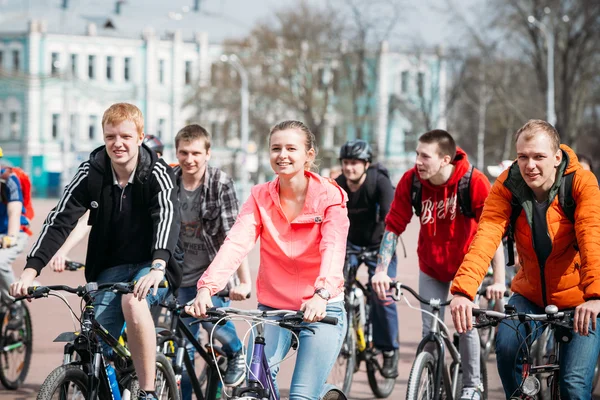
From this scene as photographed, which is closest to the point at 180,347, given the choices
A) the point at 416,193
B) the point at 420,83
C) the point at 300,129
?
the point at 416,193

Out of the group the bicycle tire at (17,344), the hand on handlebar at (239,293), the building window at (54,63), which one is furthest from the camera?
the building window at (54,63)

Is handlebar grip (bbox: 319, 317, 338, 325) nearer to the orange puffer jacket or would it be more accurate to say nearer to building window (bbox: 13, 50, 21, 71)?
the orange puffer jacket

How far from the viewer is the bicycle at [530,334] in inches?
192

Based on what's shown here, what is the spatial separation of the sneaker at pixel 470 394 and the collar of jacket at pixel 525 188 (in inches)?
59.2

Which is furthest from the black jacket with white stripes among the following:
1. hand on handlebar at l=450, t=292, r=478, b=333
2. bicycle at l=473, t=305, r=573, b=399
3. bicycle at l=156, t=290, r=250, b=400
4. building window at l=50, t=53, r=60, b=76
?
building window at l=50, t=53, r=60, b=76

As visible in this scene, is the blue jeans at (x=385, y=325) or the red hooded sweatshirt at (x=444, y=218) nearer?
the red hooded sweatshirt at (x=444, y=218)

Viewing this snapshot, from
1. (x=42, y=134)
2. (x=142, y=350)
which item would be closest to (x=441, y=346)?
(x=142, y=350)

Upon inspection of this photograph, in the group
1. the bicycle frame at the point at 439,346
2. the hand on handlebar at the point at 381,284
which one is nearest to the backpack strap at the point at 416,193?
the hand on handlebar at the point at 381,284

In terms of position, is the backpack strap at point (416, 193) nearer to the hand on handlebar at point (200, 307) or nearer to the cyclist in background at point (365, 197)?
the cyclist in background at point (365, 197)

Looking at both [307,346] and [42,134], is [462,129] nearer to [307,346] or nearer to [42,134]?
[42,134]

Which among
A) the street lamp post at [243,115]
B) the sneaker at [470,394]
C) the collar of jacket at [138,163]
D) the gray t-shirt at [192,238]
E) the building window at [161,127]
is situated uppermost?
the building window at [161,127]

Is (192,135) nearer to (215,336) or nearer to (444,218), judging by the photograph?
(215,336)

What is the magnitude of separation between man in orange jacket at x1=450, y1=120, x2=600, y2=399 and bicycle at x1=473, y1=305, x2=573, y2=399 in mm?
53

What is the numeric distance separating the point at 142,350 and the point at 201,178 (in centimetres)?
184
